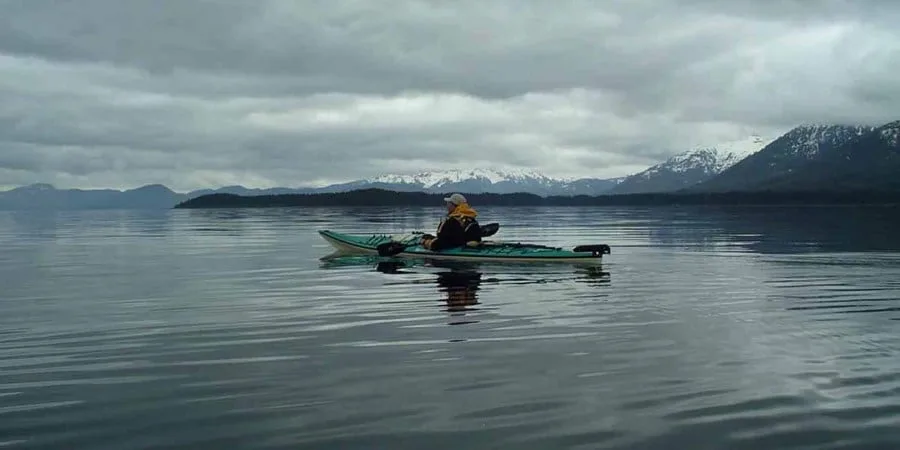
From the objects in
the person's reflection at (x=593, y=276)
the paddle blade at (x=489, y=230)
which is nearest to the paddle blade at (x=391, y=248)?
the paddle blade at (x=489, y=230)

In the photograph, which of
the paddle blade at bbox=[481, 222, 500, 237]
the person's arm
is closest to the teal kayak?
the person's arm

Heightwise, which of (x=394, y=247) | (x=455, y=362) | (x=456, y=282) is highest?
(x=394, y=247)

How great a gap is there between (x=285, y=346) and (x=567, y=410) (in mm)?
6389

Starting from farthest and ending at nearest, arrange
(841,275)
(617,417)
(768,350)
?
(841,275) → (768,350) → (617,417)

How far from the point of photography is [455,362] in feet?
42.9

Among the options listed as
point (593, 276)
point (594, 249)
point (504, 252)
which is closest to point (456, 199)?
point (504, 252)

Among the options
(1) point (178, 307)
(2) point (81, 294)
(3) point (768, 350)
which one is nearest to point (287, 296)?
(1) point (178, 307)

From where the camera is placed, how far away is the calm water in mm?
9516

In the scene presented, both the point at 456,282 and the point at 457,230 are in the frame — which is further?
the point at 457,230

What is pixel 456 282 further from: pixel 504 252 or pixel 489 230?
pixel 489 230

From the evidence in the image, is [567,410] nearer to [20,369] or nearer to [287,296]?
[20,369]

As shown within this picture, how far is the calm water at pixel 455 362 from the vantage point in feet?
31.2

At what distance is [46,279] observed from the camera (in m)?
28.3

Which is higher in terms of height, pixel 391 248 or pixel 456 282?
pixel 391 248
